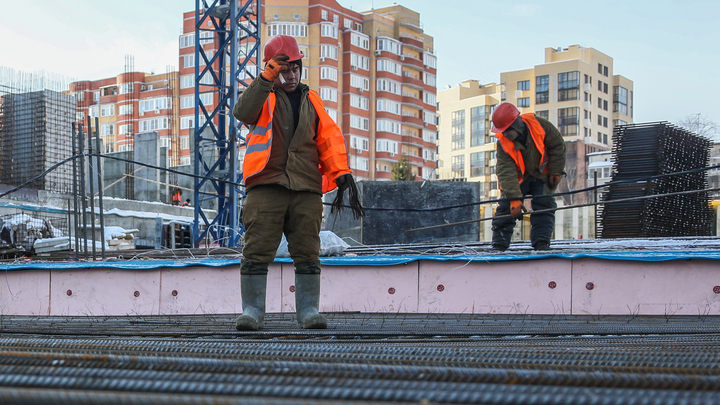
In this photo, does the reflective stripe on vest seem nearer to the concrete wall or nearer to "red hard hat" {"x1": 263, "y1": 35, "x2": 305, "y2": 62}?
"red hard hat" {"x1": 263, "y1": 35, "x2": 305, "y2": 62}

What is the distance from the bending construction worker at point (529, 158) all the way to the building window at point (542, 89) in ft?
228

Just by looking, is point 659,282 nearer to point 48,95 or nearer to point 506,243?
point 506,243

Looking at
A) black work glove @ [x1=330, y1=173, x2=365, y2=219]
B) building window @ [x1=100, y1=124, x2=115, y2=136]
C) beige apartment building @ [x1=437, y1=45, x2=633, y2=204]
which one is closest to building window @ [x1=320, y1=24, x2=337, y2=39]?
beige apartment building @ [x1=437, y1=45, x2=633, y2=204]

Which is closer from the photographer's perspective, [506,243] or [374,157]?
[506,243]

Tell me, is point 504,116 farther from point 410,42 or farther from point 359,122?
point 410,42

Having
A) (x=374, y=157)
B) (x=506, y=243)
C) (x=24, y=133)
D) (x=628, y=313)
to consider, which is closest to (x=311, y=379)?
(x=628, y=313)

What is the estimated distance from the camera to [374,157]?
235 feet

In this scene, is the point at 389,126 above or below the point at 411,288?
above

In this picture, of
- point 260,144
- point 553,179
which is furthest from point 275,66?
point 553,179

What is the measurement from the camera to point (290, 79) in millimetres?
4605

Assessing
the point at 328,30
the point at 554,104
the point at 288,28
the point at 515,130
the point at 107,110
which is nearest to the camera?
the point at 515,130

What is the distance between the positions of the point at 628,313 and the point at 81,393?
4.92 m

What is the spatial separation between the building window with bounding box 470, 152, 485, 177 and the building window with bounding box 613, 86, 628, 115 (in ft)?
49.5

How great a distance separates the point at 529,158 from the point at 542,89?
2763 inches
